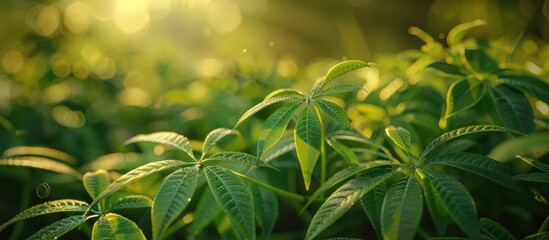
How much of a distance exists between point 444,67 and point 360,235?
0.43 m

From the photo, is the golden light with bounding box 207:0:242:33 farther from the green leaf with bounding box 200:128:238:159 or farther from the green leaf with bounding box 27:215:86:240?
the green leaf with bounding box 27:215:86:240

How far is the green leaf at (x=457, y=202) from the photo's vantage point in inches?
23.8

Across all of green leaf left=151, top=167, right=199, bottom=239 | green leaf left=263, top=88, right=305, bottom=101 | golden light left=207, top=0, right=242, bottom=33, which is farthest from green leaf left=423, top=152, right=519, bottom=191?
golden light left=207, top=0, right=242, bottom=33

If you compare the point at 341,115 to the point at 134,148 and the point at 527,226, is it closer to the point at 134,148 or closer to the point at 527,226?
the point at 527,226

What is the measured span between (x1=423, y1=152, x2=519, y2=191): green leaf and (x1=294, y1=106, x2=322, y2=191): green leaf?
0.18m

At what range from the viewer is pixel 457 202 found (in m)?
0.64

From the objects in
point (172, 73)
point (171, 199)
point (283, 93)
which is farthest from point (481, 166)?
point (172, 73)

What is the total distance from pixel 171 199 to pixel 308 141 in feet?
0.73

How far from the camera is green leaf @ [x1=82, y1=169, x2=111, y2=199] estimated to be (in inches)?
34.4

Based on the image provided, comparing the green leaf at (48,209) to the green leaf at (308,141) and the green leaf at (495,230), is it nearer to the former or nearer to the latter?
the green leaf at (308,141)

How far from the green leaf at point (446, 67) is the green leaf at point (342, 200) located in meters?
0.35

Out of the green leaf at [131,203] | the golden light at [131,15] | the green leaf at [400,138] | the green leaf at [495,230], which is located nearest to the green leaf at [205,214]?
the green leaf at [131,203]

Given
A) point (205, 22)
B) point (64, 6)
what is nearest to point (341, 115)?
point (64, 6)

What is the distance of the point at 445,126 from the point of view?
1025 mm
